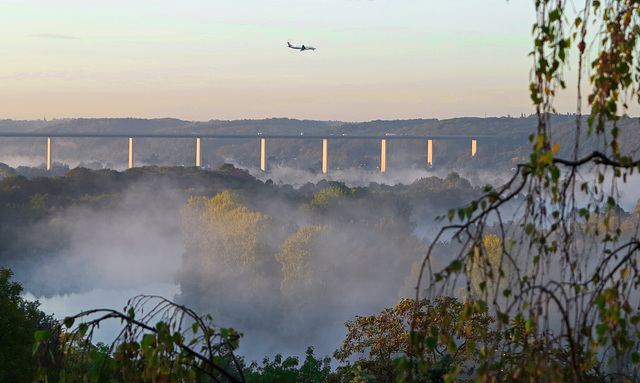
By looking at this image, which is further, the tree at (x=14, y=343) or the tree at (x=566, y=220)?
the tree at (x=14, y=343)

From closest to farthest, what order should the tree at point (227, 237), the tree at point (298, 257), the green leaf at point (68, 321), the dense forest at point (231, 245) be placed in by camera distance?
1. the green leaf at point (68, 321)
2. the tree at point (298, 257)
3. the tree at point (227, 237)
4. the dense forest at point (231, 245)

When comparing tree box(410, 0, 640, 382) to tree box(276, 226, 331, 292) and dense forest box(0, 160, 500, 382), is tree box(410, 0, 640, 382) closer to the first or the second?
dense forest box(0, 160, 500, 382)

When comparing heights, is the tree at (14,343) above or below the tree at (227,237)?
above

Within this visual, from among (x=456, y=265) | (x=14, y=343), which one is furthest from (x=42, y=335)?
(x=14, y=343)

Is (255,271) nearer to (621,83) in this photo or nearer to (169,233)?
(169,233)

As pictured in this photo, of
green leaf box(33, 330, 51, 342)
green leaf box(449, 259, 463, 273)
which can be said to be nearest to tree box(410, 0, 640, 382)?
green leaf box(449, 259, 463, 273)

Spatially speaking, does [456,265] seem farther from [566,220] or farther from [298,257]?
[298,257]

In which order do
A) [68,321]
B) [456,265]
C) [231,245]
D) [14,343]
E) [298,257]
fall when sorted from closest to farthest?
[456,265]
[68,321]
[14,343]
[298,257]
[231,245]

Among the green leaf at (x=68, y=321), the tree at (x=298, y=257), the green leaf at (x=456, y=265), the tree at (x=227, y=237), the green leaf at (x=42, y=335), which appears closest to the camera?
the green leaf at (x=456, y=265)

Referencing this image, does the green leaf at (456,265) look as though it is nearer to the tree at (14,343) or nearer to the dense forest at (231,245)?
the tree at (14,343)

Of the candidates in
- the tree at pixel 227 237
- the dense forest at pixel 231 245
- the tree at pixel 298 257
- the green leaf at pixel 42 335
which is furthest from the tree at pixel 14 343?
the tree at pixel 227 237

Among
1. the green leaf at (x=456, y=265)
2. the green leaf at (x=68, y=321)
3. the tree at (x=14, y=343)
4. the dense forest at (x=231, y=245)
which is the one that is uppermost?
the green leaf at (x=456, y=265)

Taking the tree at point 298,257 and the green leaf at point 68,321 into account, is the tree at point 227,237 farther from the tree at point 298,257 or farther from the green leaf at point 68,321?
the green leaf at point 68,321

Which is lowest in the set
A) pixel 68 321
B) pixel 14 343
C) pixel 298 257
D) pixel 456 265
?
pixel 298 257
